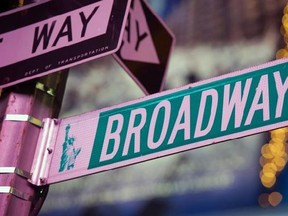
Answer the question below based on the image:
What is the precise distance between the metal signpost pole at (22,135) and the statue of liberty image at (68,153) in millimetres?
90

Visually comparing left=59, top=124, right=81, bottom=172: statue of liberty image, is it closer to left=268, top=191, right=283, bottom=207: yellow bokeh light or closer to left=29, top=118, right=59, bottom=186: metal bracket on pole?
left=29, top=118, right=59, bottom=186: metal bracket on pole

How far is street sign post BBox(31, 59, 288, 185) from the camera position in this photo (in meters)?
1.71

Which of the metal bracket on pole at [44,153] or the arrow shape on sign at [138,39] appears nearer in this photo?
the metal bracket on pole at [44,153]

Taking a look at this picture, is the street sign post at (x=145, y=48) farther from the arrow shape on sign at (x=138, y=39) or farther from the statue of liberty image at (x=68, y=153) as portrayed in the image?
the statue of liberty image at (x=68, y=153)

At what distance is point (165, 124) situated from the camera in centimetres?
182

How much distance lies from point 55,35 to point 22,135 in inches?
12.6

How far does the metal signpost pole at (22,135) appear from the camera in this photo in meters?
1.84

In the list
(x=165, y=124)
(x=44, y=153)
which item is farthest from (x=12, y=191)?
(x=165, y=124)

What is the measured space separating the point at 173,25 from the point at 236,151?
3.64 ft

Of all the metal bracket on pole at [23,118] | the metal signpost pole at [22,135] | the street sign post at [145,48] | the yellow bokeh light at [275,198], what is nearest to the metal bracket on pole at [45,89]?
the metal signpost pole at [22,135]

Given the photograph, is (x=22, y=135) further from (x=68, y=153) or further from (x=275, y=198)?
(x=275, y=198)

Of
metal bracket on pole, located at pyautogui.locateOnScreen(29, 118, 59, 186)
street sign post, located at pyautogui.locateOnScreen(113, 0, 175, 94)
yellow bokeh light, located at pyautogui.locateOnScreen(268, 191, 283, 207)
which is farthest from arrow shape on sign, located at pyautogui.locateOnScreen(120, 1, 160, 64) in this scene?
yellow bokeh light, located at pyautogui.locateOnScreen(268, 191, 283, 207)

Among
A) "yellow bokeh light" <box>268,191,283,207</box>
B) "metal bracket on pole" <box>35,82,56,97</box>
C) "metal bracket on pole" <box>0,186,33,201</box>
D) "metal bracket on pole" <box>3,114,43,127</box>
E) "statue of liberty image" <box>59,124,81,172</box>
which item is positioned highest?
"yellow bokeh light" <box>268,191,283,207</box>

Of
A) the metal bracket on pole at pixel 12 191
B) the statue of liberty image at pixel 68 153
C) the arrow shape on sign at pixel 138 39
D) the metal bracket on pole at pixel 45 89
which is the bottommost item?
the metal bracket on pole at pixel 12 191
